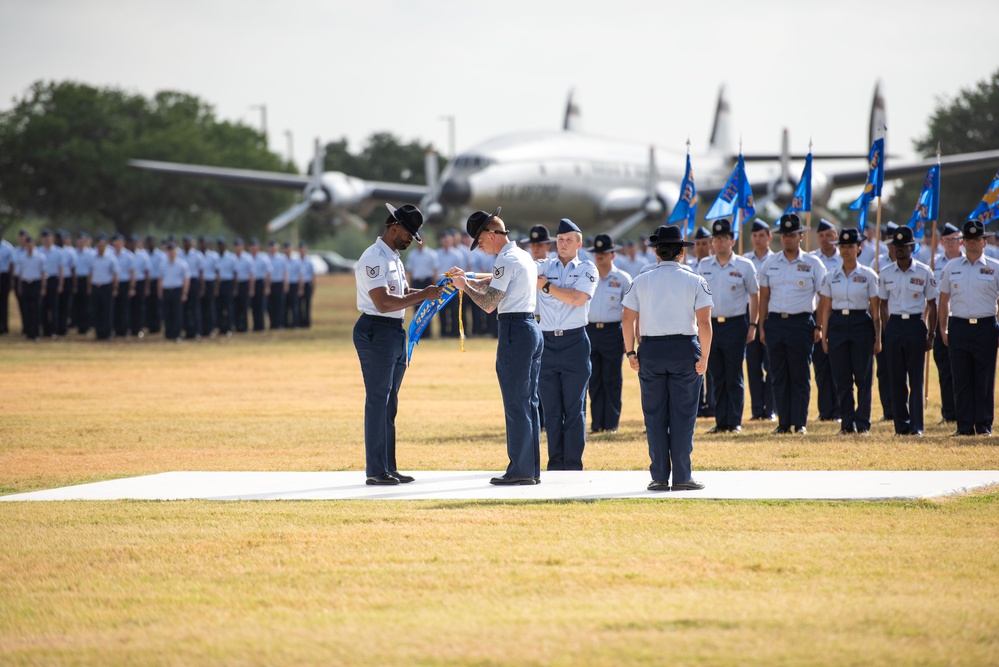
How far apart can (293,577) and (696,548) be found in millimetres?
2001

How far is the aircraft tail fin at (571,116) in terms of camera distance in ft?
158

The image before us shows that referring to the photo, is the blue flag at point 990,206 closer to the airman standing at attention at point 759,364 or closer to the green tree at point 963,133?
the airman standing at attention at point 759,364

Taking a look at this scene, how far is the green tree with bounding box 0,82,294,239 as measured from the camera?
57.3m

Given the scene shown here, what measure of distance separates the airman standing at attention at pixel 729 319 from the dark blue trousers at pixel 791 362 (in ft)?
0.96

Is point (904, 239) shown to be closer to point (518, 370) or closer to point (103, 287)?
point (518, 370)

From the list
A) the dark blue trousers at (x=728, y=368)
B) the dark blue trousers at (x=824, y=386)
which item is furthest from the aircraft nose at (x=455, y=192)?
the dark blue trousers at (x=728, y=368)

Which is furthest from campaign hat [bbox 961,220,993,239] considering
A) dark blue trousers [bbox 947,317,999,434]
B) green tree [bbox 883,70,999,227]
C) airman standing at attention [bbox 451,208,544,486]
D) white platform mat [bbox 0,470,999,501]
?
green tree [bbox 883,70,999,227]

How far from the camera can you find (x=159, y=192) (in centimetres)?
→ 5916

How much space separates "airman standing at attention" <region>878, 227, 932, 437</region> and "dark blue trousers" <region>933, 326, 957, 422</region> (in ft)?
3.30

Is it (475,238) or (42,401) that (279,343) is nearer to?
(42,401)

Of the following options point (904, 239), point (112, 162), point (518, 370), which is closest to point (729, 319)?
point (904, 239)

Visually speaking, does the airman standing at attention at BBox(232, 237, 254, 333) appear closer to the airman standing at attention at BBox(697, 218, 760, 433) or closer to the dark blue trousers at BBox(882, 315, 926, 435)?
the airman standing at attention at BBox(697, 218, 760, 433)

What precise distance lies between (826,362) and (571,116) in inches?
1420

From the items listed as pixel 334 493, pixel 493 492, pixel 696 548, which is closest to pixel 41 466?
pixel 334 493
